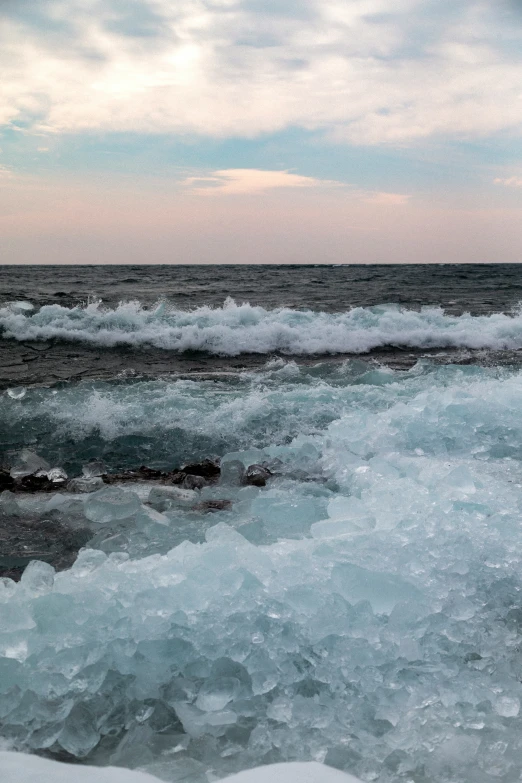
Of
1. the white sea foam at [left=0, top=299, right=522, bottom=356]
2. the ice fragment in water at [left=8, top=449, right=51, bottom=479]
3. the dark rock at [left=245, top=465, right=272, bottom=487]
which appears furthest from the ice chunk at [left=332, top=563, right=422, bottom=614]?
the white sea foam at [left=0, top=299, right=522, bottom=356]

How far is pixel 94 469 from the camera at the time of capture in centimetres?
443

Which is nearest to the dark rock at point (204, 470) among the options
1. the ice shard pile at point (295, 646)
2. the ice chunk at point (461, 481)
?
the ice shard pile at point (295, 646)

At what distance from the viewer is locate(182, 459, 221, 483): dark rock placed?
4214mm

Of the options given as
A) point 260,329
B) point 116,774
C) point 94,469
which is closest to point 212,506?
point 94,469

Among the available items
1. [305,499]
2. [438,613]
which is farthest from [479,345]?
[438,613]

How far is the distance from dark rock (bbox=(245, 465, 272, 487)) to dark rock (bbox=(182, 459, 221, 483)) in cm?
28

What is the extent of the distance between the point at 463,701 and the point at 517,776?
9.8 inches

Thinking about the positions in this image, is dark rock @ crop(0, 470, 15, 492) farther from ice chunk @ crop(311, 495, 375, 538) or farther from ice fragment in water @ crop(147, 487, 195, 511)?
ice chunk @ crop(311, 495, 375, 538)

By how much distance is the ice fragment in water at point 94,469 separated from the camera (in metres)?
4.38

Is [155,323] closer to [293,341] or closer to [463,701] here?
[293,341]

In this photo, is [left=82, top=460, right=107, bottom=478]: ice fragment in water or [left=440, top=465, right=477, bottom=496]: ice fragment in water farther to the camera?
[left=82, top=460, right=107, bottom=478]: ice fragment in water

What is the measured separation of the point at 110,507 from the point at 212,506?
0.57 metres

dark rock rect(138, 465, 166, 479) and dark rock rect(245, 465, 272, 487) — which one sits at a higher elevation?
dark rock rect(245, 465, 272, 487)

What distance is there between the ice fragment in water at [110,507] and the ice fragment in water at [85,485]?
0.56 m
